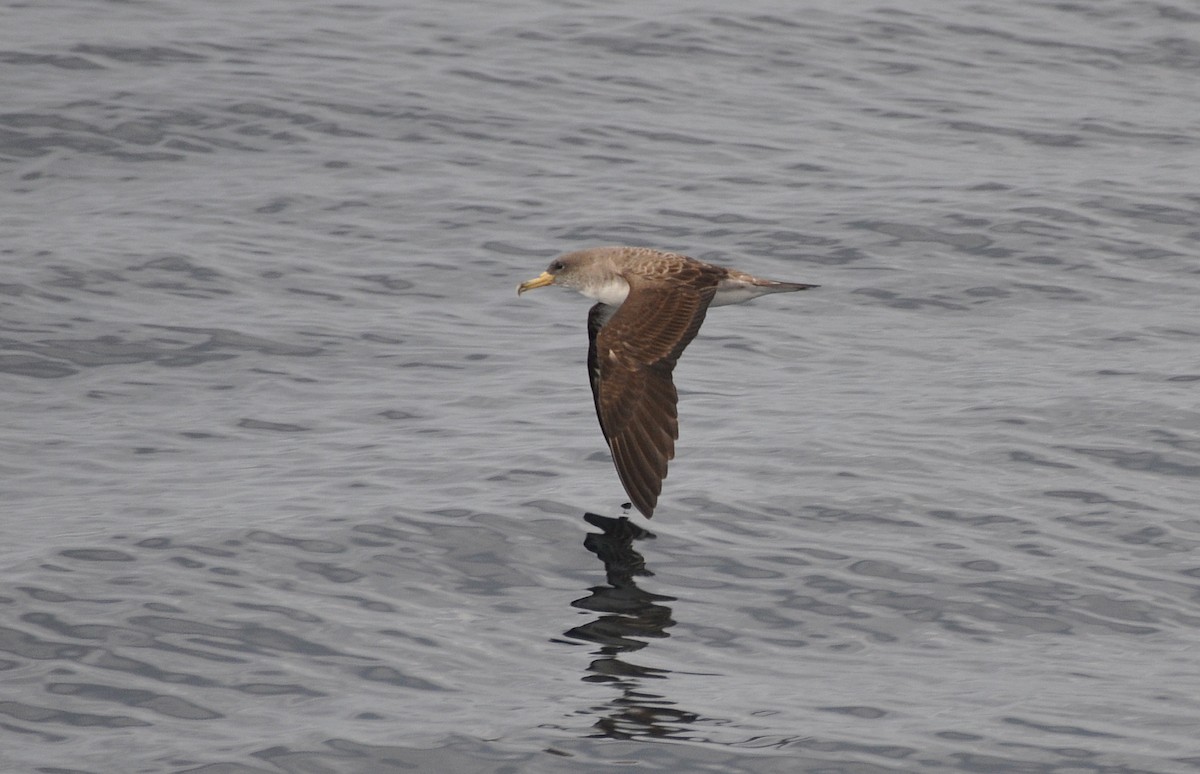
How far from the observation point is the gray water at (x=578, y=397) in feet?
25.7

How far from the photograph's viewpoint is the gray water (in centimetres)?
782

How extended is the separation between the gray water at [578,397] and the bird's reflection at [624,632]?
3cm

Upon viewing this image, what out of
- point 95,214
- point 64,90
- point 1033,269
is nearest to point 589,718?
point 1033,269

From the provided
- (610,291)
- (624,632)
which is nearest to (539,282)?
(610,291)

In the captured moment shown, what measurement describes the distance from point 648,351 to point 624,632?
2.26 meters

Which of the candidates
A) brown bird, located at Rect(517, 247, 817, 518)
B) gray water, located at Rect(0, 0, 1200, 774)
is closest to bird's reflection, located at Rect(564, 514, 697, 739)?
gray water, located at Rect(0, 0, 1200, 774)

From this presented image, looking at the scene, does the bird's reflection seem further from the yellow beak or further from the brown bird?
the yellow beak

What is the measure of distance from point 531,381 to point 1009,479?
3840 millimetres

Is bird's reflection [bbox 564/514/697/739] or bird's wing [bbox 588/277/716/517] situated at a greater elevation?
bird's wing [bbox 588/277/716/517]

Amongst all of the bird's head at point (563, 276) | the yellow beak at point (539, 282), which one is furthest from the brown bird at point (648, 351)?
the yellow beak at point (539, 282)

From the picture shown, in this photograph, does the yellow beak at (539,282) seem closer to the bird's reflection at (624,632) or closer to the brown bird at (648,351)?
the brown bird at (648,351)

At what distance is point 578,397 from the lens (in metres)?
12.6

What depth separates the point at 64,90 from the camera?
18984 millimetres

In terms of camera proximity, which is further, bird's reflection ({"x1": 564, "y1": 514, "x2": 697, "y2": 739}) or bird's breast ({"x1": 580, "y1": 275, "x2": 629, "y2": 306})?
bird's breast ({"x1": 580, "y1": 275, "x2": 629, "y2": 306})
